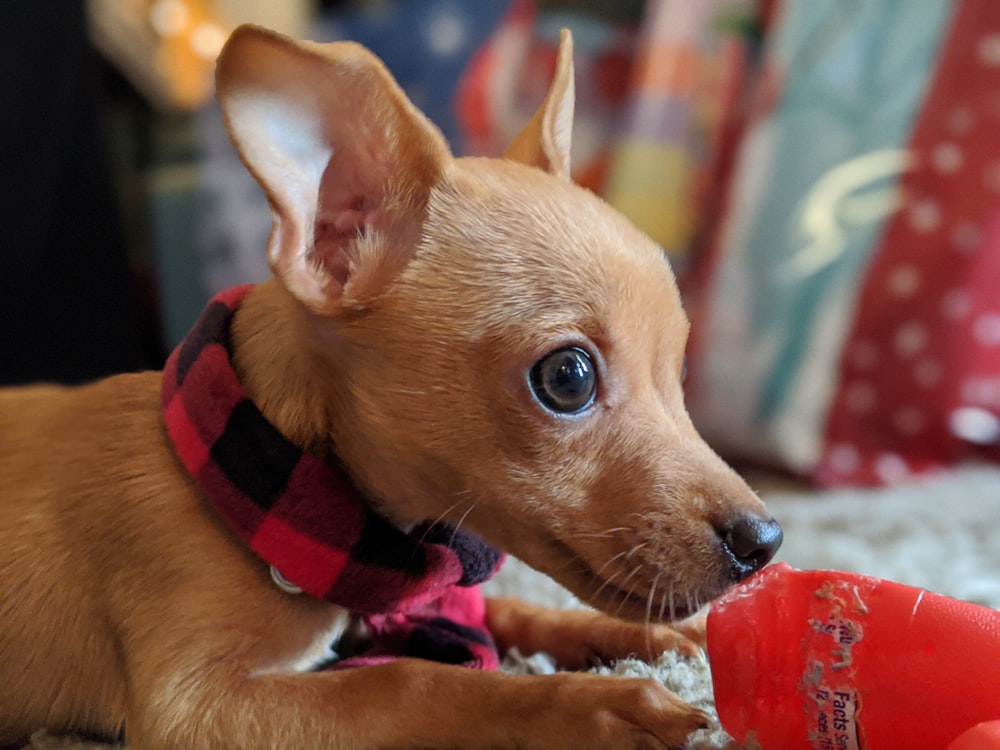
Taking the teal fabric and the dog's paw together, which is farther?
the teal fabric

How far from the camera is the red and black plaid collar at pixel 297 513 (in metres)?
1.14

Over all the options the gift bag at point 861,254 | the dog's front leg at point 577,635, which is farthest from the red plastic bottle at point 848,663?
the gift bag at point 861,254

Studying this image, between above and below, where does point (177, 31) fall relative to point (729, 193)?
above

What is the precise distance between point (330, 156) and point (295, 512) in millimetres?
434

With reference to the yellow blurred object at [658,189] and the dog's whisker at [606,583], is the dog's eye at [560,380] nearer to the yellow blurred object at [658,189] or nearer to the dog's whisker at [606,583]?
the dog's whisker at [606,583]

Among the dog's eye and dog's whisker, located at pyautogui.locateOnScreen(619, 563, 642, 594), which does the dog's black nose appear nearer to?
dog's whisker, located at pyautogui.locateOnScreen(619, 563, 642, 594)

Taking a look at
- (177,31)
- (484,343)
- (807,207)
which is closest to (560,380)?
(484,343)

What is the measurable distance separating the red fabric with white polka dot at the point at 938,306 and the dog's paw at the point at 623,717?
1.80 meters

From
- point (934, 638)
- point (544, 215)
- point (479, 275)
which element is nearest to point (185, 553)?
point (479, 275)

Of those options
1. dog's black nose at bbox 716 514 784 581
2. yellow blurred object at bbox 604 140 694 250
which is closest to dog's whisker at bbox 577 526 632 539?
dog's black nose at bbox 716 514 784 581

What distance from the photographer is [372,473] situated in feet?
3.92

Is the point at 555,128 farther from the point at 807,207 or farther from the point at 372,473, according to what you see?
the point at 807,207

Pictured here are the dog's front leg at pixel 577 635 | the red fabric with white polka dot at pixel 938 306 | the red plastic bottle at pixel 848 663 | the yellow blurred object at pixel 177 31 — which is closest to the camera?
the red plastic bottle at pixel 848 663

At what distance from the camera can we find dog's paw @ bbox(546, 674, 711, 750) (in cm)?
99
